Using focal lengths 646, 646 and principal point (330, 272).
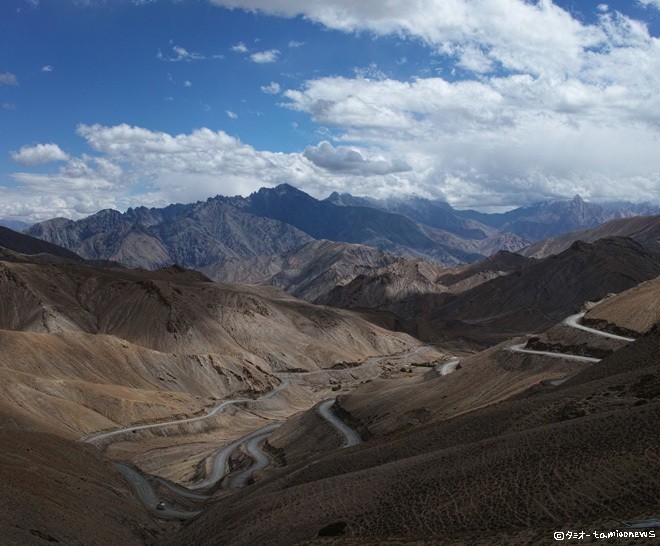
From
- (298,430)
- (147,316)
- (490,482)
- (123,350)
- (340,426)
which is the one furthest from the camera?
(147,316)

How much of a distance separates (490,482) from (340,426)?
53882 millimetres

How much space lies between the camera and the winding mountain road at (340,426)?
78.3 m

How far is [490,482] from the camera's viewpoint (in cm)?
3381

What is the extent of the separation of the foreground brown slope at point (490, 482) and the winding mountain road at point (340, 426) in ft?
83.8

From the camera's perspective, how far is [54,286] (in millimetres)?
176125

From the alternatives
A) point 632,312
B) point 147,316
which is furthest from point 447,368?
point 147,316

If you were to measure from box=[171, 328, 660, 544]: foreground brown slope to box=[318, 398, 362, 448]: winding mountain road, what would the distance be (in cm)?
2553

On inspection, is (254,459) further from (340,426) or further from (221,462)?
(340,426)

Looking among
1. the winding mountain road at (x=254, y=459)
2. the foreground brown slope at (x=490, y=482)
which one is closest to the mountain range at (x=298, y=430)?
the foreground brown slope at (x=490, y=482)

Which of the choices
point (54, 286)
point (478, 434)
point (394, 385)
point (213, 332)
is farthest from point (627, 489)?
point (54, 286)

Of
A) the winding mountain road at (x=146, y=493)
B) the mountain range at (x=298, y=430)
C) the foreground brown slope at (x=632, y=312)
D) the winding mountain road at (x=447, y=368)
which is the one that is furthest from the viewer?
the winding mountain road at (x=447, y=368)

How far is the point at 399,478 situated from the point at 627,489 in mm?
14069

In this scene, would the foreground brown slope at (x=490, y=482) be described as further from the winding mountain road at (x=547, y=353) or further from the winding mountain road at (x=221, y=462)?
the winding mountain road at (x=221, y=462)

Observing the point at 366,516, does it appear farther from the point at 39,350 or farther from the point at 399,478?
the point at 39,350
